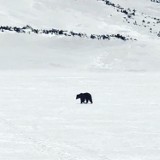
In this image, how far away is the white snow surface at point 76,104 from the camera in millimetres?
12883

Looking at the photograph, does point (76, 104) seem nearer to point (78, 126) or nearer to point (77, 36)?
point (78, 126)

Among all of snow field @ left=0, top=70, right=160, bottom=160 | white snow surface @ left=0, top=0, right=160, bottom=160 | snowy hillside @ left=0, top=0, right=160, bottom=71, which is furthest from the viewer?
snowy hillside @ left=0, top=0, right=160, bottom=71

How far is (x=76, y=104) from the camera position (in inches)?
902

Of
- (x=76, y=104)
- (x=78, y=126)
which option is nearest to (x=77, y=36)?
(x=76, y=104)

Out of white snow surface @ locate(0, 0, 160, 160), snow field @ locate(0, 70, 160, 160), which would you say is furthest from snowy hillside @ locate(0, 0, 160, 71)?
snow field @ locate(0, 70, 160, 160)

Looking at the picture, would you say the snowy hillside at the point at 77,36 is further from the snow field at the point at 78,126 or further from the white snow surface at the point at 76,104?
the snow field at the point at 78,126

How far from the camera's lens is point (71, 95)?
88.2 ft

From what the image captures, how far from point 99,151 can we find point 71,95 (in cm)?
1446

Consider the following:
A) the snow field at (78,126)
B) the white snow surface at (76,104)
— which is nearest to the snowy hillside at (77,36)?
the white snow surface at (76,104)

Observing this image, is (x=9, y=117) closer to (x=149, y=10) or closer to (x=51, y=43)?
(x=51, y=43)

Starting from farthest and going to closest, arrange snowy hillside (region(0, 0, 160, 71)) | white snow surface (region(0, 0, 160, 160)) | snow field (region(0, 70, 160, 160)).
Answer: snowy hillside (region(0, 0, 160, 71)) → white snow surface (region(0, 0, 160, 160)) → snow field (region(0, 70, 160, 160))

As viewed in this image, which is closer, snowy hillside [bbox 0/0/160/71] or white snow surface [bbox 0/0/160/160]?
white snow surface [bbox 0/0/160/160]

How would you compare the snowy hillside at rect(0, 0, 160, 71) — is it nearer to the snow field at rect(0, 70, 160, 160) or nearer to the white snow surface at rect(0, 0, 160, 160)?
the white snow surface at rect(0, 0, 160, 160)

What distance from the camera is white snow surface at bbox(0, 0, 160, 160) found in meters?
12.9
